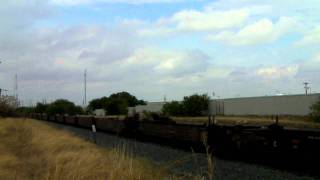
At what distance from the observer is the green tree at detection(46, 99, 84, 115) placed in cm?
15425

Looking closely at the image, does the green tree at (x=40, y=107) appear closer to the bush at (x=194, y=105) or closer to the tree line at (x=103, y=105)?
the tree line at (x=103, y=105)

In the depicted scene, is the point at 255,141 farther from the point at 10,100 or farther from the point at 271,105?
the point at 10,100

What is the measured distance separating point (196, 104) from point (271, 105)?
2526 centimetres

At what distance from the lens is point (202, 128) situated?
27.0 metres

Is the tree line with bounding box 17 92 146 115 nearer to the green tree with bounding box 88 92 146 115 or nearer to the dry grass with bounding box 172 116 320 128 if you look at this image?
the green tree with bounding box 88 92 146 115

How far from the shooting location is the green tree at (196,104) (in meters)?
106

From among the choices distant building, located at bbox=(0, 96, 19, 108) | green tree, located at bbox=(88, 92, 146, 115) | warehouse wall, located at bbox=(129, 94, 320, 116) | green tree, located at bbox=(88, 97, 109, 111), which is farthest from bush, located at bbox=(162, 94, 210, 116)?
green tree, located at bbox=(88, 97, 109, 111)

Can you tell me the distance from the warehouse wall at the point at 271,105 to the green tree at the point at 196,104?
9052mm

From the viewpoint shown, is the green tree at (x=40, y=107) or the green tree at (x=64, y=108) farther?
the green tree at (x=40, y=107)

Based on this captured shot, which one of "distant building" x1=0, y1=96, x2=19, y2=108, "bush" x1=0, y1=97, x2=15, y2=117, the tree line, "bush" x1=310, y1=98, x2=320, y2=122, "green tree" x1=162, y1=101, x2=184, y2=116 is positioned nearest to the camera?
"bush" x1=310, y1=98, x2=320, y2=122

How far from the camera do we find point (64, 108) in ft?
518

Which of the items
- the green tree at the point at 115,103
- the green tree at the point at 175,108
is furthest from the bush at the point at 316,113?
the green tree at the point at 115,103

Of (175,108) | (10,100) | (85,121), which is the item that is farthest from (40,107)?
(85,121)

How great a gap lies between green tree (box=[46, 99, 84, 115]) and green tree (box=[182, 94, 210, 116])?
52804 millimetres
